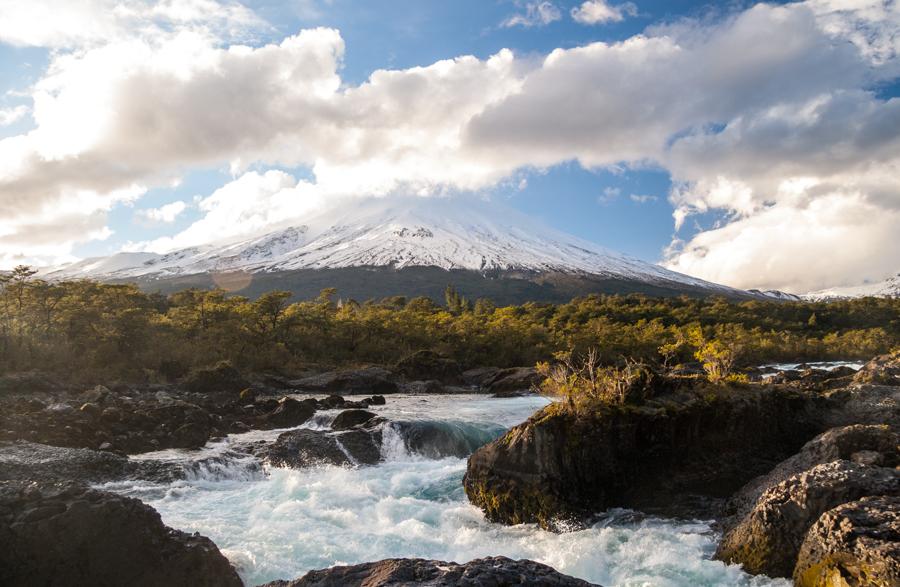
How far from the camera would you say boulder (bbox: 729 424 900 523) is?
7.84m

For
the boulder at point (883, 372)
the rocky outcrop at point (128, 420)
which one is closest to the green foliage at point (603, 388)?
the boulder at point (883, 372)

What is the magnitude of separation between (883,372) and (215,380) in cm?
2594

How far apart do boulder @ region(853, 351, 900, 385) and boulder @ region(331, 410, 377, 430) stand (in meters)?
14.3

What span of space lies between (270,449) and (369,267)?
11524 cm

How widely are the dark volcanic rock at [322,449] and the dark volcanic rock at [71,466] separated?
2362 mm

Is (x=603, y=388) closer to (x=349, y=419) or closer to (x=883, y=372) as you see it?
(x=349, y=419)

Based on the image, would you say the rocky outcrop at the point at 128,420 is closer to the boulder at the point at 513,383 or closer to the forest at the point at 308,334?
the forest at the point at 308,334

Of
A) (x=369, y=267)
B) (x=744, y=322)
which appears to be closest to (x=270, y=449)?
(x=744, y=322)

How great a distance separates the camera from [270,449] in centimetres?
1388

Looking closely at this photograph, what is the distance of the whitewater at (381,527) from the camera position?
7174 mm

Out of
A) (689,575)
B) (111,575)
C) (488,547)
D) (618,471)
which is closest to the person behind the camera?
(111,575)

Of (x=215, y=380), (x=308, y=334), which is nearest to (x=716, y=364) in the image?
(x=215, y=380)

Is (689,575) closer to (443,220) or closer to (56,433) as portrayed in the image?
(56,433)

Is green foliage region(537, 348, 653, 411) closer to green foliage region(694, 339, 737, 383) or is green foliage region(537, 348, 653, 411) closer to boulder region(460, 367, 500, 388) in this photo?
green foliage region(694, 339, 737, 383)
